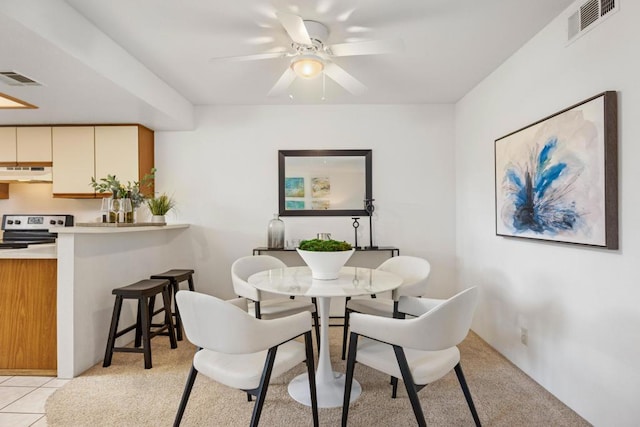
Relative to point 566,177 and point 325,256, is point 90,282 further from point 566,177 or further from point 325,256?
point 566,177

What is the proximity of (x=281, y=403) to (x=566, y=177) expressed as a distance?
218 cm

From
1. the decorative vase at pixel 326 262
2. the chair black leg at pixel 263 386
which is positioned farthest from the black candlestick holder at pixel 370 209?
the chair black leg at pixel 263 386

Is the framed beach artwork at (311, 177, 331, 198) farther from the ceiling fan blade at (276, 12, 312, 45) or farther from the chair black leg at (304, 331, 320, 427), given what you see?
the chair black leg at (304, 331, 320, 427)

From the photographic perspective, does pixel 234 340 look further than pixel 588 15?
No

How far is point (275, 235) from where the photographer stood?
12.2 feet

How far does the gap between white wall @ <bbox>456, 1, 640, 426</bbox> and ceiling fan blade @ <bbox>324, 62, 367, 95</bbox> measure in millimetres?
1223

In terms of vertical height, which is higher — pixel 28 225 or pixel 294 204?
pixel 294 204

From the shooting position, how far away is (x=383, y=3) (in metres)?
2.03

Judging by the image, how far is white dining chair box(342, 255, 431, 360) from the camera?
250cm

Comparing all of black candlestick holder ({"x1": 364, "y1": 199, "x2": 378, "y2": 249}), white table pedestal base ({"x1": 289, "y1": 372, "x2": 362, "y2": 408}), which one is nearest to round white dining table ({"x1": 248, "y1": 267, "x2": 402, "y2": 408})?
white table pedestal base ({"x1": 289, "y1": 372, "x2": 362, "y2": 408})

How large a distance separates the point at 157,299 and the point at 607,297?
3739 millimetres

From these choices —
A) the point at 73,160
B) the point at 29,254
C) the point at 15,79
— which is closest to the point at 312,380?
the point at 29,254

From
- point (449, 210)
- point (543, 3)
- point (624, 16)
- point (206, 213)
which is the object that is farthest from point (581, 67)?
point (206, 213)

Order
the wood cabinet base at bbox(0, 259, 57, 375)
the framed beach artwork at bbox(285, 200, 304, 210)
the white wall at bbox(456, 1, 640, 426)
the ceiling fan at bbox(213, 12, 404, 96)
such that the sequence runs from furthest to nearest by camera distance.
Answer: the framed beach artwork at bbox(285, 200, 304, 210) → the wood cabinet base at bbox(0, 259, 57, 375) → the ceiling fan at bbox(213, 12, 404, 96) → the white wall at bbox(456, 1, 640, 426)
